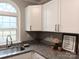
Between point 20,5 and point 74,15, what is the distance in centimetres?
173

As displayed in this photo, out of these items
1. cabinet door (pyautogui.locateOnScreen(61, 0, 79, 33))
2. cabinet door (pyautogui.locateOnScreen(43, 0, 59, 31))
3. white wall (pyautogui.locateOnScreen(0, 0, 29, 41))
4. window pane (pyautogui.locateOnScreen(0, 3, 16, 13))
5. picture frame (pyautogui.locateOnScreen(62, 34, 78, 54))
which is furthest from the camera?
white wall (pyautogui.locateOnScreen(0, 0, 29, 41))

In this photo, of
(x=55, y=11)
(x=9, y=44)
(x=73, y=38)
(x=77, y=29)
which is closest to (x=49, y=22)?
(x=55, y=11)

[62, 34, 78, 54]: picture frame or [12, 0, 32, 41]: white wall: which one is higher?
[12, 0, 32, 41]: white wall

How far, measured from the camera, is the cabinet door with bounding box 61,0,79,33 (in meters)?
1.57

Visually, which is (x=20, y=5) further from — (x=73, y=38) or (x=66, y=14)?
(x=73, y=38)

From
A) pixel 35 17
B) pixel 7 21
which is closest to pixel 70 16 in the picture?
pixel 35 17

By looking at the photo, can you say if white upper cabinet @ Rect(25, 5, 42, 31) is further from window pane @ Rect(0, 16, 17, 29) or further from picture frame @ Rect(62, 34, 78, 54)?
picture frame @ Rect(62, 34, 78, 54)

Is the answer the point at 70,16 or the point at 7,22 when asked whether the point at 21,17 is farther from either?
the point at 70,16

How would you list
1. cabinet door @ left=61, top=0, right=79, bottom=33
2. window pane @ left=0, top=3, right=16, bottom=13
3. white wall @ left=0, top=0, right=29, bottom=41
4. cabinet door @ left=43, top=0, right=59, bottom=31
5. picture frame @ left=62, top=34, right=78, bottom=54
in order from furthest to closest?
1. white wall @ left=0, top=0, right=29, bottom=41
2. window pane @ left=0, top=3, right=16, bottom=13
3. cabinet door @ left=43, top=0, right=59, bottom=31
4. picture frame @ left=62, top=34, right=78, bottom=54
5. cabinet door @ left=61, top=0, right=79, bottom=33

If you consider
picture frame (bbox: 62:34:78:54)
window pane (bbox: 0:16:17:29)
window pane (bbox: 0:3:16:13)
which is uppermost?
window pane (bbox: 0:3:16:13)

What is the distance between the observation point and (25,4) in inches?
112

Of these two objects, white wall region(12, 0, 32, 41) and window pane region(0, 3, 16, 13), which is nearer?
window pane region(0, 3, 16, 13)

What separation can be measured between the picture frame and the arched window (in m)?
1.53

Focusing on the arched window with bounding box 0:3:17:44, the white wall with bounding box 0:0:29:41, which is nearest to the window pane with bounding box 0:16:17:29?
the arched window with bounding box 0:3:17:44
